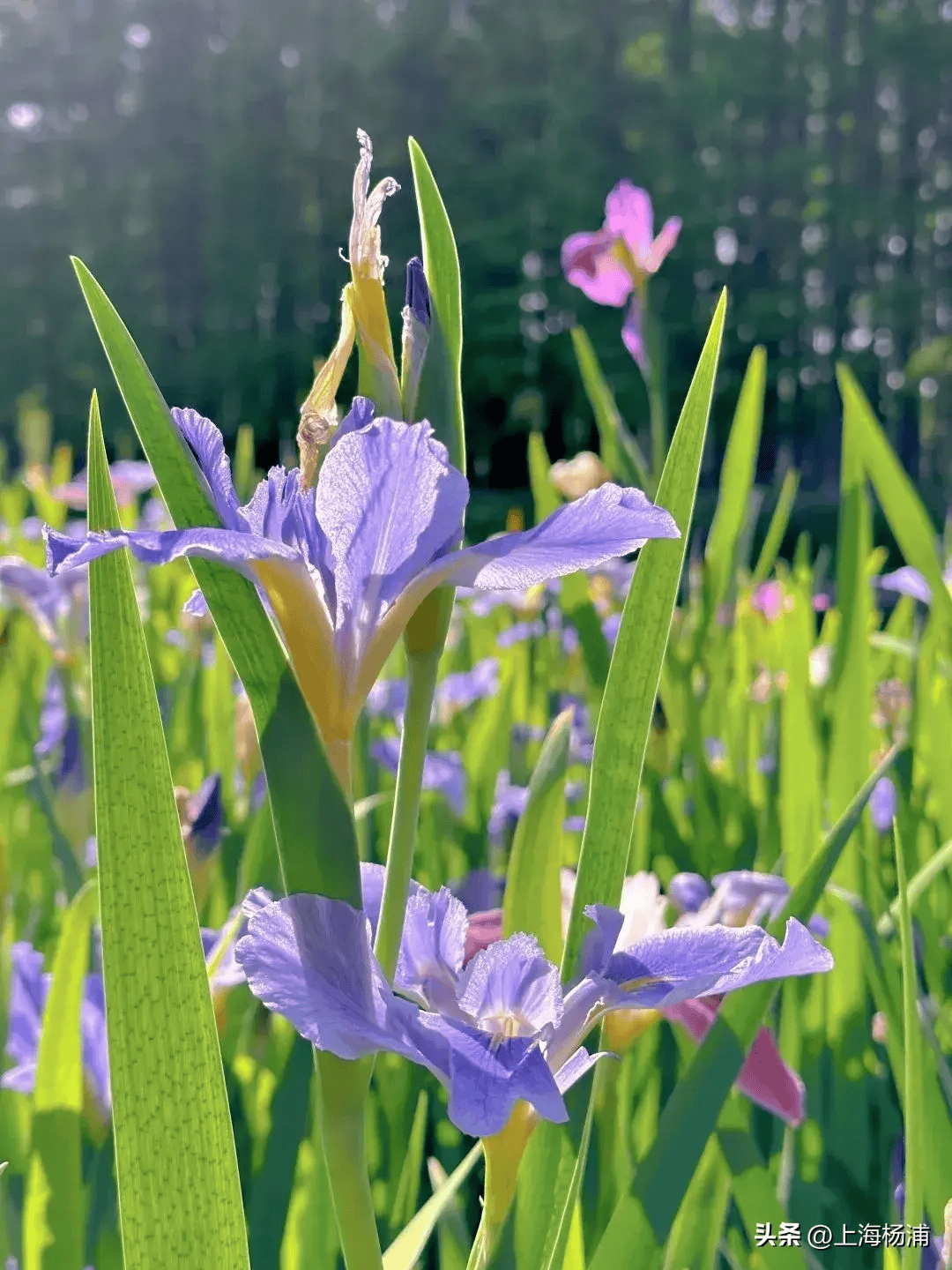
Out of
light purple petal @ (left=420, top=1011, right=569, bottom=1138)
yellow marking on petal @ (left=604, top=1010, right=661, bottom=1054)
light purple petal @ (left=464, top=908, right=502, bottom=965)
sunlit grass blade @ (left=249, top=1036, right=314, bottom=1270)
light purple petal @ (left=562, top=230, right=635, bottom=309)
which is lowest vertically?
sunlit grass blade @ (left=249, top=1036, right=314, bottom=1270)

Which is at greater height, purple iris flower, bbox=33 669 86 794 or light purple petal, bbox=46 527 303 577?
light purple petal, bbox=46 527 303 577

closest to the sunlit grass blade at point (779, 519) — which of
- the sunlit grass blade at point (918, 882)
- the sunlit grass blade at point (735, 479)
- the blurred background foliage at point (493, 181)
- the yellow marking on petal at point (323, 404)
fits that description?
the sunlit grass blade at point (735, 479)

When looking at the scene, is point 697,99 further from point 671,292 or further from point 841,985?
point 841,985

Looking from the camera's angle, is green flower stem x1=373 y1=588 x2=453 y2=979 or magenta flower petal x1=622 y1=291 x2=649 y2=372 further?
magenta flower petal x1=622 y1=291 x2=649 y2=372

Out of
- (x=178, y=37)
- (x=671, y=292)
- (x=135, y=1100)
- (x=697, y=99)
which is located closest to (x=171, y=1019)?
(x=135, y=1100)

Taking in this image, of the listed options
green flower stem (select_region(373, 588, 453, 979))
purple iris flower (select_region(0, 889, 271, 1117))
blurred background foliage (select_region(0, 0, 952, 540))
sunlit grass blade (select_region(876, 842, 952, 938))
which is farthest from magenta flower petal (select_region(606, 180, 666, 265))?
blurred background foliage (select_region(0, 0, 952, 540))

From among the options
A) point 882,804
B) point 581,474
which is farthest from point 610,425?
point 882,804

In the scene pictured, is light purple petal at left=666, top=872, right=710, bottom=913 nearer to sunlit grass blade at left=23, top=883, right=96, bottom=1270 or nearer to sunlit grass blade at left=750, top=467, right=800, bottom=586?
sunlit grass blade at left=23, top=883, right=96, bottom=1270

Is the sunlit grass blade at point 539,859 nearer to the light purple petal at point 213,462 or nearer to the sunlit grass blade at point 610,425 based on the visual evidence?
the light purple petal at point 213,462
